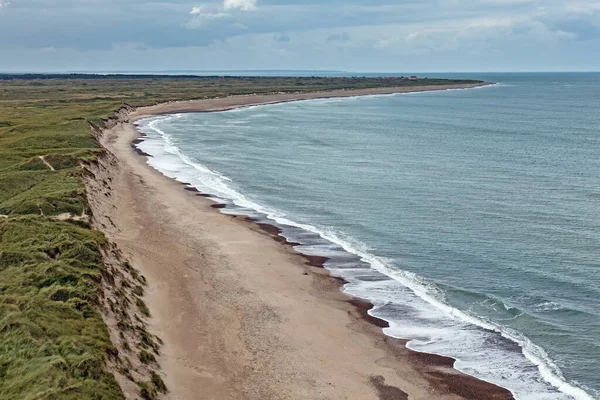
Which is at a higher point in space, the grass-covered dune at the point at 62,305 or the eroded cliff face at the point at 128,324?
the grass-covered dune at the point at 62,305

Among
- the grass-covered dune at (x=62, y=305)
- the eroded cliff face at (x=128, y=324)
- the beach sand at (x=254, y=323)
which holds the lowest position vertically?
the beach sand at (x=254, y=323)

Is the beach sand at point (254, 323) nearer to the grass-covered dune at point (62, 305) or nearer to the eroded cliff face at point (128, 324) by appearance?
the eroded cliff face at point (128, 324)

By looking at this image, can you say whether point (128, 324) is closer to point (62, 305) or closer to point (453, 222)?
point (62, 305)

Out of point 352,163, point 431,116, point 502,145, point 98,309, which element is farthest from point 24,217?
point 431,116

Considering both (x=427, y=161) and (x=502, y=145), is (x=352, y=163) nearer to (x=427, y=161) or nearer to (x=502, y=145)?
(x=427, y=161)

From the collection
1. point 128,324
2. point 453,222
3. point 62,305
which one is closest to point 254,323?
point 128,324

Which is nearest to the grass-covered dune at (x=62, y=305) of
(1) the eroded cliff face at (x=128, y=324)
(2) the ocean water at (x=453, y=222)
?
(1) the eroded cliff face at (x=128, y=324)
